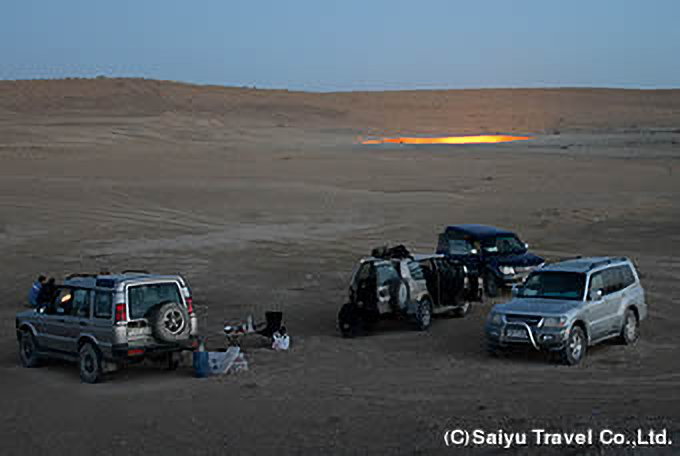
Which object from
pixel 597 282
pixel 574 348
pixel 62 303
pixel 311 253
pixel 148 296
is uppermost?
pixel 311 253

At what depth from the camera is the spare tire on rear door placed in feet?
46.8

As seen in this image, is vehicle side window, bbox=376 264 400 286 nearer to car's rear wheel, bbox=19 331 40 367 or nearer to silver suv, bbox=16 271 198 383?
silver suv, bbox=16 271 198 383

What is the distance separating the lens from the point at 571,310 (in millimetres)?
15195

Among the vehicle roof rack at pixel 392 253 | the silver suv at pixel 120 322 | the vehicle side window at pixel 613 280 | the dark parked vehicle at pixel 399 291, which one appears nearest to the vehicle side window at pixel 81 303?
the silver suv at pixel 120 322

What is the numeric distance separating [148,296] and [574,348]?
20.6 feet

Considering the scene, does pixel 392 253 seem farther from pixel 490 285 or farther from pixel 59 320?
pixel 59 320

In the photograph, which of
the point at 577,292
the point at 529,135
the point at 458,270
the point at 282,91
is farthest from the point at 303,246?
the point at 282,91

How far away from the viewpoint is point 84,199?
39.7m

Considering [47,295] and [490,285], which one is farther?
[490,285]

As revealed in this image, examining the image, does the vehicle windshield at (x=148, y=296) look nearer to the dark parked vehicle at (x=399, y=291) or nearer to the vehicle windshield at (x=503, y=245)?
the dark parked vehicle at (x=399, y=291)

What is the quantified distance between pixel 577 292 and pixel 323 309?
21.6 feet

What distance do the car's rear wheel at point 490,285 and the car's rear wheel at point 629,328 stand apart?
5.19 m

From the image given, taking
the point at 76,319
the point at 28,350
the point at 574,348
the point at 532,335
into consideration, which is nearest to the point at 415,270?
the point at 532,335

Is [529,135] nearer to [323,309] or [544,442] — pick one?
[323,309]
